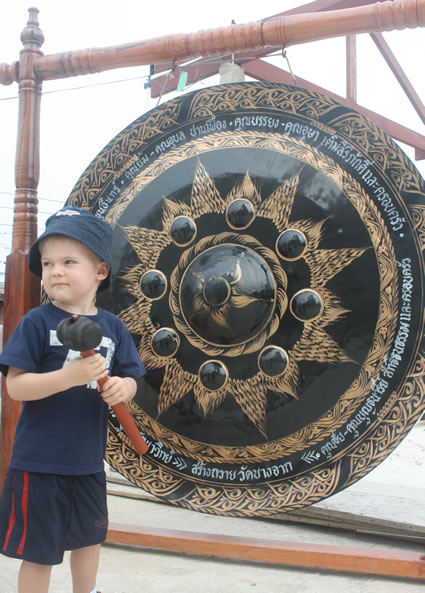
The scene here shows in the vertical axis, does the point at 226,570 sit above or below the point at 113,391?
below

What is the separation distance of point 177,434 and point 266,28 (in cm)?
128

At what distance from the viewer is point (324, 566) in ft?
5.89

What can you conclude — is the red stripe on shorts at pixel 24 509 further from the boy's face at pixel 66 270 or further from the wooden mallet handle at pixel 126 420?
the boy's face at pixel 66 270

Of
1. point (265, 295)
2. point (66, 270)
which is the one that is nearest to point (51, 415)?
point (66, 270)

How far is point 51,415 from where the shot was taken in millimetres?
1299

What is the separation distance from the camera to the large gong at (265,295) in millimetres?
1678

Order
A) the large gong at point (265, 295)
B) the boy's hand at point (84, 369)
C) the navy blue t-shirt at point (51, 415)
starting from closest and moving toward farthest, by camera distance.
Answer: the boy's hand at point (84, 369) → the navy blue t-shirt at point (51, 415) → the large gong at point (265, 295)

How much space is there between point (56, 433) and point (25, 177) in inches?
47.8

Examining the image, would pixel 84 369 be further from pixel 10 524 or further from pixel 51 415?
pixel 10 524

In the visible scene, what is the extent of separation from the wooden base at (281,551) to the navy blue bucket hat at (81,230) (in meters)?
1.00

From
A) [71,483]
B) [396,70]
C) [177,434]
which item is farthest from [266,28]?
[396,70]

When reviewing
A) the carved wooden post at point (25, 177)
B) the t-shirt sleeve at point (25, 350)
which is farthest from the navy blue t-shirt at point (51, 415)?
the carved wooden post at point (25, 177)

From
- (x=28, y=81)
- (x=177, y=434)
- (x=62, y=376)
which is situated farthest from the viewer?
(x=28, y=81)

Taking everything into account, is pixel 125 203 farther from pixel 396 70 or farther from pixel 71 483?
pixel 396 70
